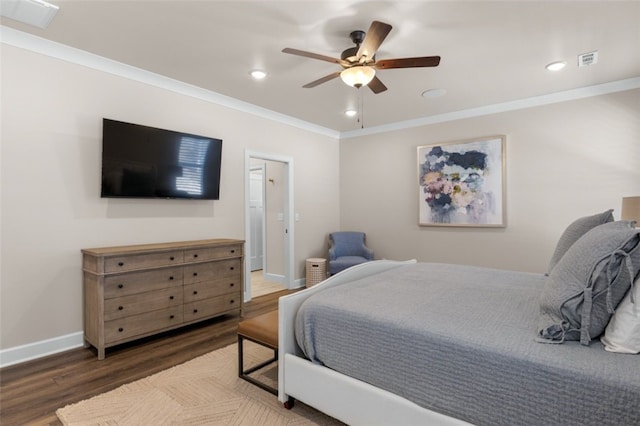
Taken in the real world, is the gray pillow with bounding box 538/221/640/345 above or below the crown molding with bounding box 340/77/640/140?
below

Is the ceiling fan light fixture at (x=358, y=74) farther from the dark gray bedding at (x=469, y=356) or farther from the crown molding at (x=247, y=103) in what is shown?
the crown molding at (x=247, y=103)

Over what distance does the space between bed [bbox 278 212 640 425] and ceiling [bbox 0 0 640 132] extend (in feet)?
6.31

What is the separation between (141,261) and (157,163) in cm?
104

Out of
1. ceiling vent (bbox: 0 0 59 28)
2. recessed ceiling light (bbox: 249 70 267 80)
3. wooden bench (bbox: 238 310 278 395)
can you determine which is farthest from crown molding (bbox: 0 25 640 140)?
wooden bench (bbox: 238 310 278 395)

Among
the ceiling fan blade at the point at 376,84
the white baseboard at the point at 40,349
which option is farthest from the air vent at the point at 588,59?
the white baseboard at the point at 40,349

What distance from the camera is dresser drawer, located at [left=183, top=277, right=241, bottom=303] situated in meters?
3.28

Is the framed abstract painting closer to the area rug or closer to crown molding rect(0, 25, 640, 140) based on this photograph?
crown molding rect(0, 25, 640, 140)

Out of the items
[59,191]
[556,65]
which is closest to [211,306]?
[59,191]

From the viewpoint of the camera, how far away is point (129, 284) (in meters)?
2.84

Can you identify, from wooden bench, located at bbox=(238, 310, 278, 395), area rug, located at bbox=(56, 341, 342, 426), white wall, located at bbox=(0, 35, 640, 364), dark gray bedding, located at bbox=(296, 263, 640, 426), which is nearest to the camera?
dark gray bedding, located at bbox=(296, 263, 640, 426)

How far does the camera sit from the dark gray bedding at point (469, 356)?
1136 mm

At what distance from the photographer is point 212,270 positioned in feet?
11.4

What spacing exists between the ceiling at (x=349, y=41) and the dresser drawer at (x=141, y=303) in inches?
84.6

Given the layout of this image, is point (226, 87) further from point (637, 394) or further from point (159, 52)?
point (637, 394)
